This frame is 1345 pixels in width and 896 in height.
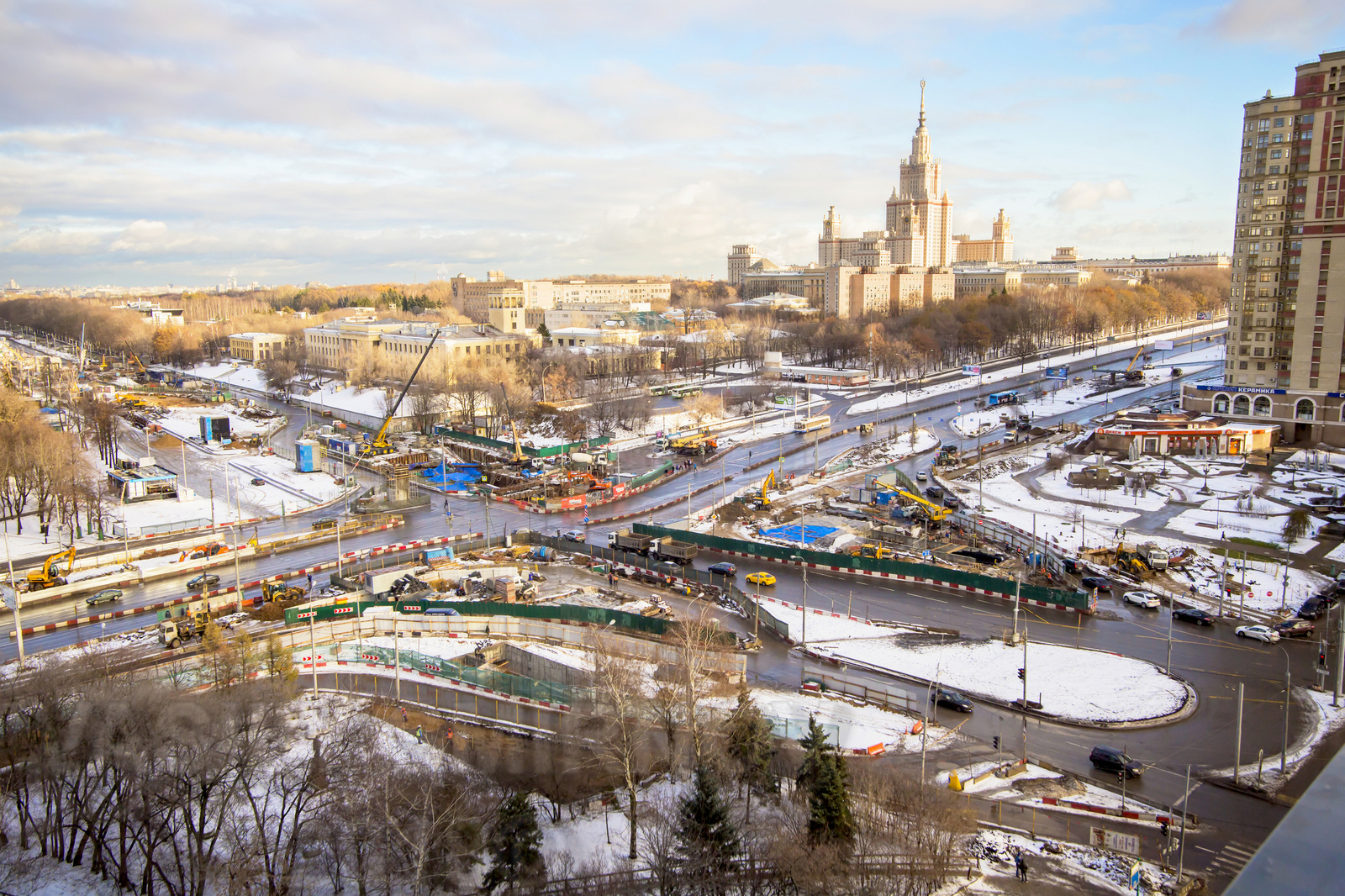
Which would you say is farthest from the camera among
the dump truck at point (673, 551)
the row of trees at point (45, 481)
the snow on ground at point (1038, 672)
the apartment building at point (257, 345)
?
the apartment building at point (257, 345)

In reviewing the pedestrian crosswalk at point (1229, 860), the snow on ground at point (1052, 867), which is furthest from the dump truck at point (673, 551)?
the pedestrian crosswalk at point (1229, 860)

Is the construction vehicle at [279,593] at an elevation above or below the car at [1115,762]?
above

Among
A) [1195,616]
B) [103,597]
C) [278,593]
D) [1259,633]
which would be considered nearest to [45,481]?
[103,597]

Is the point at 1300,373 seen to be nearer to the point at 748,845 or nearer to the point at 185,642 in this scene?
the point at 748,845

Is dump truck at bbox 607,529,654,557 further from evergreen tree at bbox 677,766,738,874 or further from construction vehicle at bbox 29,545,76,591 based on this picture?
construction vehicle at bbox 29,545,76,591

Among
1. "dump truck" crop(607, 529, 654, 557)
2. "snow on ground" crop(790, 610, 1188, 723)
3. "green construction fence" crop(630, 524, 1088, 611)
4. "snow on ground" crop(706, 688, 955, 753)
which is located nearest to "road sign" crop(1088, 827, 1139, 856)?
"snow on ground" crop(706, 688, 955, 753)

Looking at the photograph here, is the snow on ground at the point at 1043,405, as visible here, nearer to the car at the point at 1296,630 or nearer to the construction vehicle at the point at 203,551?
the car at the point at 1296,630

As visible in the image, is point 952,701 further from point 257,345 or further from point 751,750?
point 257,345
